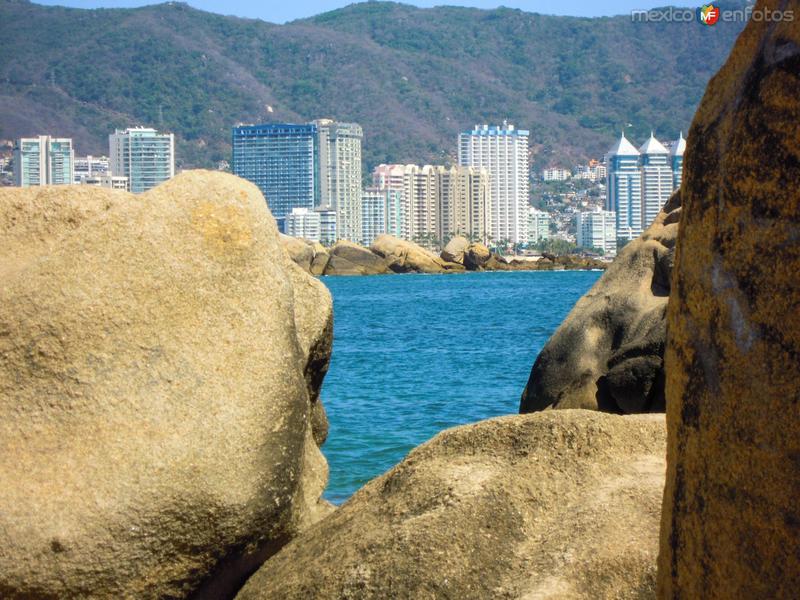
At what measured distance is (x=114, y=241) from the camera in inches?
188

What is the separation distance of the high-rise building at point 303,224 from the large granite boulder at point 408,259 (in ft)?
198

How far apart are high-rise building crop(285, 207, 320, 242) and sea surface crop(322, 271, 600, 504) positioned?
380 ft

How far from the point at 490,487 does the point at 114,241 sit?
1.88 metres

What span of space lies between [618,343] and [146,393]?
8.12 meters

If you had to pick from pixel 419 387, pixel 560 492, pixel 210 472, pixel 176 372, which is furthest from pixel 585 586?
pixel 419 387

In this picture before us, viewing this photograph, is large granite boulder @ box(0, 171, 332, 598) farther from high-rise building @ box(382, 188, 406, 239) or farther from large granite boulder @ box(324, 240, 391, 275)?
high-rise building @ box(382, 188, 406, 239)

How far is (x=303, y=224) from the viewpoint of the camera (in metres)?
185

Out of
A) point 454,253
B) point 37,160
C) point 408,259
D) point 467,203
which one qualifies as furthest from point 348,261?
point 37,160

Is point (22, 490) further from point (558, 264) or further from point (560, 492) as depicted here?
point (558, 264)

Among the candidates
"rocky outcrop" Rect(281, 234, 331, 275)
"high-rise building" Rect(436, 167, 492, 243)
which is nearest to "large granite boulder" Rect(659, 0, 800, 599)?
"rocky outcrop" Rect(281, 234, 331, 275)

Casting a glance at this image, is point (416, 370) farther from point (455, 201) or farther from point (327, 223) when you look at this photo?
point (455, 201)

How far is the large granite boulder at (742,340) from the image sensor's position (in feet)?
8.21

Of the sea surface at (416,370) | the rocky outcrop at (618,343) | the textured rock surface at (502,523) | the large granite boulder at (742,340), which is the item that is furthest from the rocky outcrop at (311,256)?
the large granite boulder at (742,340)

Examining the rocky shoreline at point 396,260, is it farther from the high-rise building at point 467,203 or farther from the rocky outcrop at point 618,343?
the rocky outcrop at point 618,343
